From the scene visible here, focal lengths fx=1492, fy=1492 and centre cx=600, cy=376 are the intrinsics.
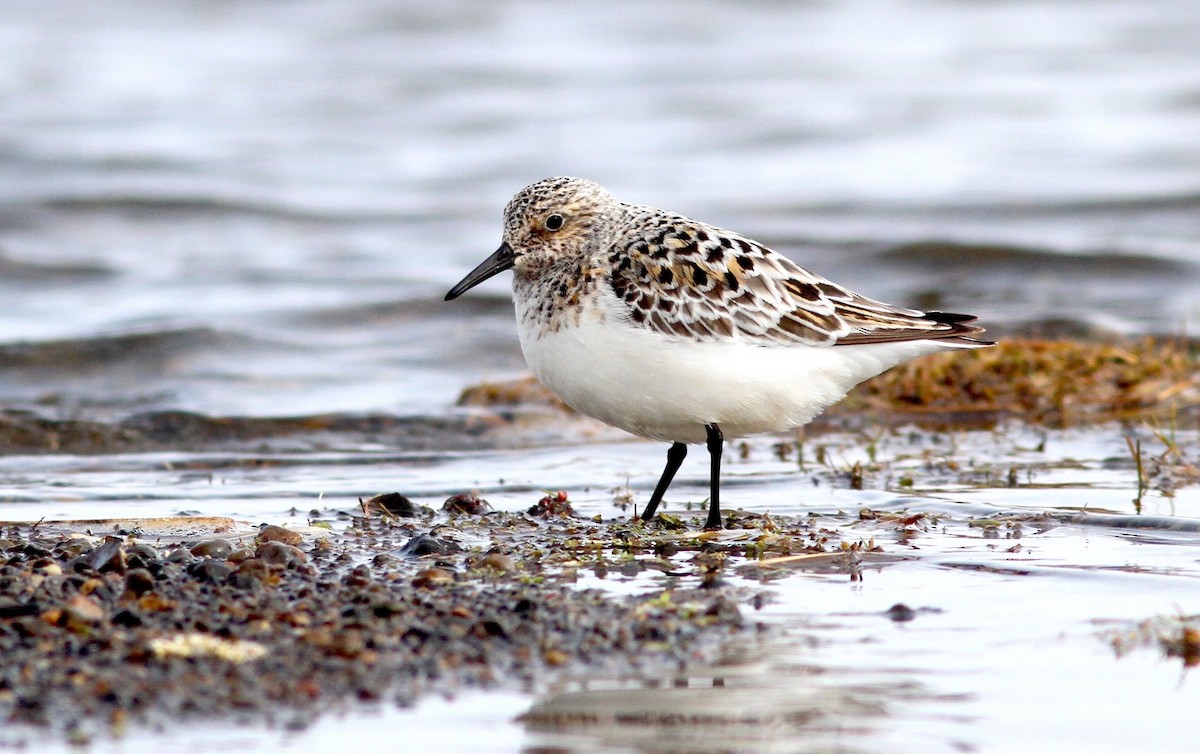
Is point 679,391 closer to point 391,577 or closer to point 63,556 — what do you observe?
point 391,577

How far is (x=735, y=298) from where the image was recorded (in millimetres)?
6367

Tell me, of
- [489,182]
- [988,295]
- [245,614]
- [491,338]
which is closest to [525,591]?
[245,614]

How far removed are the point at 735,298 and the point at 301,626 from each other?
8.49 ft

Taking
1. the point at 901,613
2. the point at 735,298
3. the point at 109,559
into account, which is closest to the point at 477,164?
the point at 735,298

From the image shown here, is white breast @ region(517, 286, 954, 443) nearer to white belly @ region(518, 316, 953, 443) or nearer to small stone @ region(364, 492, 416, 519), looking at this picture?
white belly @ region(518, 316, 953, 443)

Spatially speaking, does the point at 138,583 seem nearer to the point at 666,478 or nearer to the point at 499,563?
the point at 499,563

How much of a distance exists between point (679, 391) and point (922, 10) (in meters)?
23.2

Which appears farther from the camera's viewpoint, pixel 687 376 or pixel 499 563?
pixel 687 376

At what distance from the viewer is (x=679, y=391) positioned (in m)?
6.14

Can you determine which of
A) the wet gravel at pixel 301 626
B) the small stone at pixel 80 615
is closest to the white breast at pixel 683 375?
the wet gravel at pixel 301 626

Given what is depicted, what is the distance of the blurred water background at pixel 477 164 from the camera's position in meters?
12.6

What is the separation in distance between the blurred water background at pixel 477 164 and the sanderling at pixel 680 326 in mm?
3894

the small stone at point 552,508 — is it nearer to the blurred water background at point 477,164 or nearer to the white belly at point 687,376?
the white belly at point 687,376

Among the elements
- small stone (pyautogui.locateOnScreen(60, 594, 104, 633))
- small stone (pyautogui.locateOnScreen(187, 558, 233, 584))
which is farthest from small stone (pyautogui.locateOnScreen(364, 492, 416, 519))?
small stone (pyautogui.locateOnScreen(60, 594, 104, 633))
